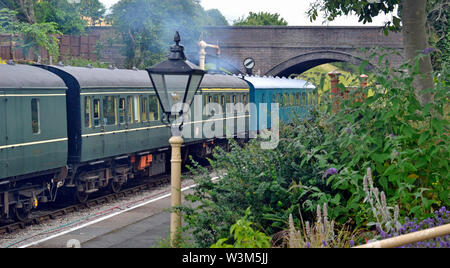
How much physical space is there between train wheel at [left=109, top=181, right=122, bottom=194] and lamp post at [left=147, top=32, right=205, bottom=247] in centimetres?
1102

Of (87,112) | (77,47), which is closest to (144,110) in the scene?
(87,112)

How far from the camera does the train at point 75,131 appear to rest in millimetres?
13812

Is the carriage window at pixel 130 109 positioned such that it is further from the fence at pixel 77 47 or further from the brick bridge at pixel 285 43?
the brick bridge at pixel 285 43

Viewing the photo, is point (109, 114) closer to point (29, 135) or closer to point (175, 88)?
point (29, 135)

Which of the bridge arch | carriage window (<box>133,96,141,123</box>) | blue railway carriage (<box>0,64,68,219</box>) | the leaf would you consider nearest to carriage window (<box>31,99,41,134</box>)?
blue railway carriage (<box>0,64,68,219</box>)

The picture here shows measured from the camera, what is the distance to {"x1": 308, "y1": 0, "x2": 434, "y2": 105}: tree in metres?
10.2

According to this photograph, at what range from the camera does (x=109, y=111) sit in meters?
17.9

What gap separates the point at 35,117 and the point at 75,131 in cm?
186

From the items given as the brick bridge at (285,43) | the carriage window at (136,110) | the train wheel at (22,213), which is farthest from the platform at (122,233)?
the brick bridge at (285,43)

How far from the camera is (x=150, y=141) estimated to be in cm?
2050

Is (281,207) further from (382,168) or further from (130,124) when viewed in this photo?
(130,124)

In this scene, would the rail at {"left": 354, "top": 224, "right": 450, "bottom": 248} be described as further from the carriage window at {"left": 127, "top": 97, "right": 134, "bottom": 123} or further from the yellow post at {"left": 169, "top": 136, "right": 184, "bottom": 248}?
the carriage window at {"left": 127, "top": 97, "right": 134, "bottom": 123}
